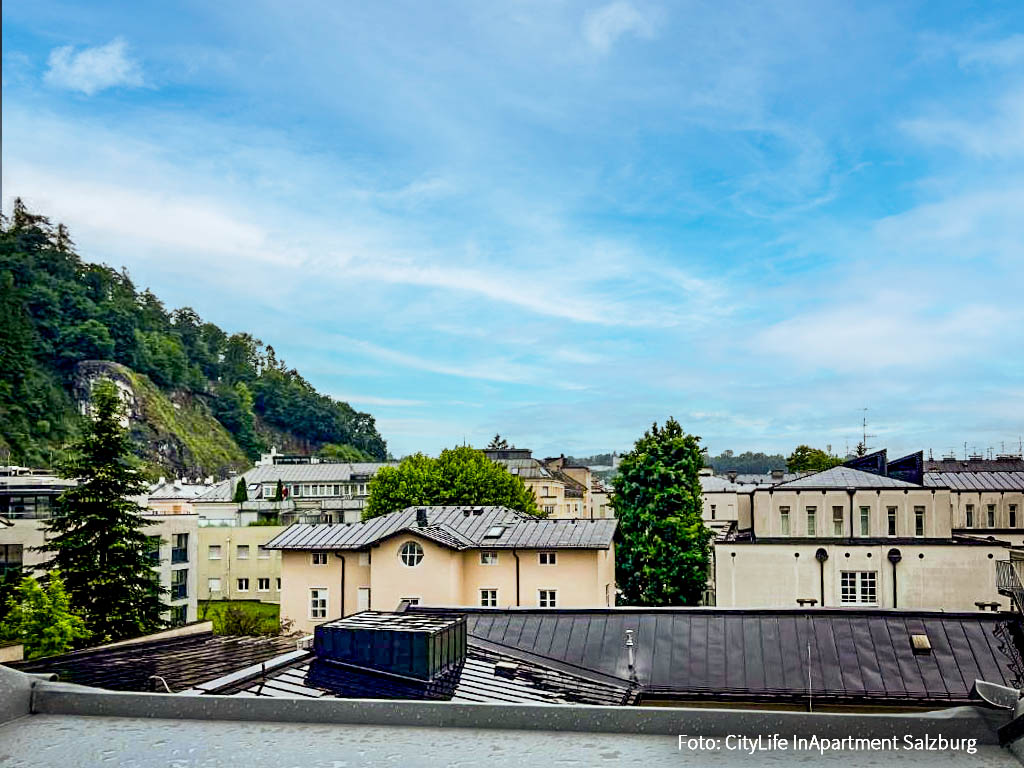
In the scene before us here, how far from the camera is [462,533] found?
93.7ft

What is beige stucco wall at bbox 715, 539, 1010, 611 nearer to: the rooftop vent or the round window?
the round window

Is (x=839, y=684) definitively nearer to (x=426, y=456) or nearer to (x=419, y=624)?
(x=419, y=624)

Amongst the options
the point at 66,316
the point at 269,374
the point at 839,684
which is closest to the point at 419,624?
the point at 839,684

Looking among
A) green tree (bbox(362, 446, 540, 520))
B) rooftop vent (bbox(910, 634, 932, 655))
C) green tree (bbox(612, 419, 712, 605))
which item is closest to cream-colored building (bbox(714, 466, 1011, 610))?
green tree (bbox(612, 419, 712, 605))

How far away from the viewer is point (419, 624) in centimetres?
1301

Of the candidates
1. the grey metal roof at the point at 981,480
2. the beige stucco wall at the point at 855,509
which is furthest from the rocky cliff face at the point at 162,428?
the grey metal roof at the point at 981,480

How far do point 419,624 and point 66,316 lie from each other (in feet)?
350

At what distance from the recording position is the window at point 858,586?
29.1 meters

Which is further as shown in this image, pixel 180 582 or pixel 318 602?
pixel 180 582

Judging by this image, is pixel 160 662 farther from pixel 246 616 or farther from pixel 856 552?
pixel 856 552

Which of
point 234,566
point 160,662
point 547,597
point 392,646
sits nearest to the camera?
point 392,646

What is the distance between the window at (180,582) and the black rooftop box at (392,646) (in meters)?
25.5

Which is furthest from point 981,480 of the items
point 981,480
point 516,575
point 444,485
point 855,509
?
point 516,575

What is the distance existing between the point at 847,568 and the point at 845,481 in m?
5.06
